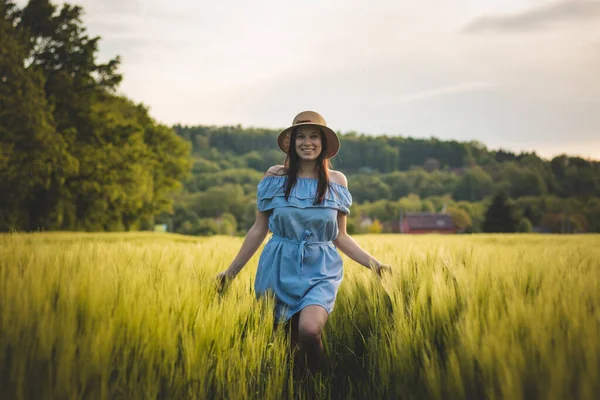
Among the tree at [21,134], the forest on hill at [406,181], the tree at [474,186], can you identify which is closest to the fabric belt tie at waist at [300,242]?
the tree at [21,134]

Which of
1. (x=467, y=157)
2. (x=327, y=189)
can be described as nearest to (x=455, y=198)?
(x=467, y=157)

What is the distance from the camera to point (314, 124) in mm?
3473

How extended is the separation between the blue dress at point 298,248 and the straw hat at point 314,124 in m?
0.37

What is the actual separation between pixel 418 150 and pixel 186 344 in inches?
5498

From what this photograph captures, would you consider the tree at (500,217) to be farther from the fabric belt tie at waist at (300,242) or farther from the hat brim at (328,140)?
the fabric belt tie at waist at (300,242)

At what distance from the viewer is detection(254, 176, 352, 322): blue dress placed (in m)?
3.17

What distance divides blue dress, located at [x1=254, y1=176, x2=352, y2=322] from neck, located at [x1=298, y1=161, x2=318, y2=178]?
0.11 m

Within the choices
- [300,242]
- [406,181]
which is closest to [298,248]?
[300,242]

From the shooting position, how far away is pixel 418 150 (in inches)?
5364

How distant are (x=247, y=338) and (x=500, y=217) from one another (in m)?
58.7

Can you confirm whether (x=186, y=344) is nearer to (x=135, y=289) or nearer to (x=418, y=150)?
(x=135, y=289)

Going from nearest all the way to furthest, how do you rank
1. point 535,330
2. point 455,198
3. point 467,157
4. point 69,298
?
point 535,330 → point 69,298 → point 455,198 → point 467,157

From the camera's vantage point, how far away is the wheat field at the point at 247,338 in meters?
1.59

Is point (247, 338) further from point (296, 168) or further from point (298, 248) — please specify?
point (296, 168)
